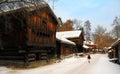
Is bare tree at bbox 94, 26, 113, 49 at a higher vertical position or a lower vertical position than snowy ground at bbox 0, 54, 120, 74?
higher

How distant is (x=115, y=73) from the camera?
20.3m

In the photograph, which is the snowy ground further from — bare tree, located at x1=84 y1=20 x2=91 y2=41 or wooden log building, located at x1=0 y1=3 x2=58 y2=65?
bare tree, located at x1=84 y1=20 x2=91 y2=41

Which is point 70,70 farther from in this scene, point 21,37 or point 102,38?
point 102,38

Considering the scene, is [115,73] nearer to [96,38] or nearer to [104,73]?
[104,73]

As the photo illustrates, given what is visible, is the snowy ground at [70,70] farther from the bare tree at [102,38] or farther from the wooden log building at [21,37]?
the bare tree at [102,38]

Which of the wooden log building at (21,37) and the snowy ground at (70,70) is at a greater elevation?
the wooden log building at (21,37)

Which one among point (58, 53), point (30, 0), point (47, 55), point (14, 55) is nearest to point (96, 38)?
point (58, 53)

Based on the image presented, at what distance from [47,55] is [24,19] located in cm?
967

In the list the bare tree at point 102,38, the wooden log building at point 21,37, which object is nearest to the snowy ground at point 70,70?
the wooden log building at point 21,37

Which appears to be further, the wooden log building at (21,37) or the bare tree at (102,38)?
the bare tree at (102,38)

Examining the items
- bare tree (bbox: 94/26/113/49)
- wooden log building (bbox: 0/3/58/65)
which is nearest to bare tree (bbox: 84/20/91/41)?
bare tree (bbox: 94/26/113/49)

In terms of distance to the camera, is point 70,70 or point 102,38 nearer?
point 70,70

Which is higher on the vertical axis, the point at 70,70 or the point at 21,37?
the point at 21,37

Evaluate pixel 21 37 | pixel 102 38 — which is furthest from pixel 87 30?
pixel 21 37
